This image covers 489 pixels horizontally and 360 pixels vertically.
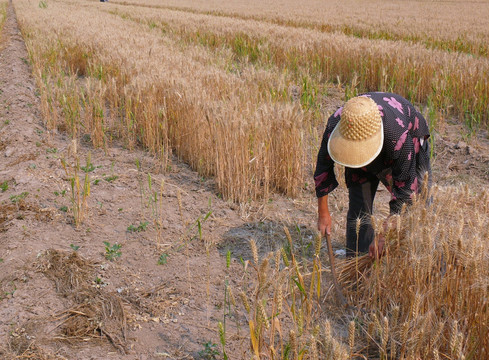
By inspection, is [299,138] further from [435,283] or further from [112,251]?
[435,283]

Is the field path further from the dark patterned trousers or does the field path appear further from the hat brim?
the hat brim

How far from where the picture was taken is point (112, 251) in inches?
123

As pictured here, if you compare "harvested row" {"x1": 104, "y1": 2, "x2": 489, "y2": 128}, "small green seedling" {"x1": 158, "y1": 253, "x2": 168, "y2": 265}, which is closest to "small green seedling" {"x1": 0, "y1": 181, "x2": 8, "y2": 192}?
"small green seedling" {"x1": 158, "y1": 253, "x2": 168, "y2": 265}

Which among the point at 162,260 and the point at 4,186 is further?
the point at 4,186

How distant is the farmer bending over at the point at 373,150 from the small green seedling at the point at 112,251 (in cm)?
137

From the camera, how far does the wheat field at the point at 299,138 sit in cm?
187

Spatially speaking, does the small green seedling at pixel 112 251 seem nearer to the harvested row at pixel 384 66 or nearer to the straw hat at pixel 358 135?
the straw hat at pixel 358 135

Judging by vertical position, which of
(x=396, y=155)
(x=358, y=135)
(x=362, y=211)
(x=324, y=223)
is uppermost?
(x=358, y=135)

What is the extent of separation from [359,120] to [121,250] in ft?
6.21

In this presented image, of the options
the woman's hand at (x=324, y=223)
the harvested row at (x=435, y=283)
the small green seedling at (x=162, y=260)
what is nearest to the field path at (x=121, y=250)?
the small green seedling at (x=162, y=260)

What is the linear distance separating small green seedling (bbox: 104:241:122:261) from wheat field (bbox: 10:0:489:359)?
80 centimetres

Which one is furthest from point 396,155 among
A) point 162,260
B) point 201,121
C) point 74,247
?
point 201,121

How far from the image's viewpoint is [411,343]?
5.84 ft

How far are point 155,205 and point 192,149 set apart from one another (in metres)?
0.97
